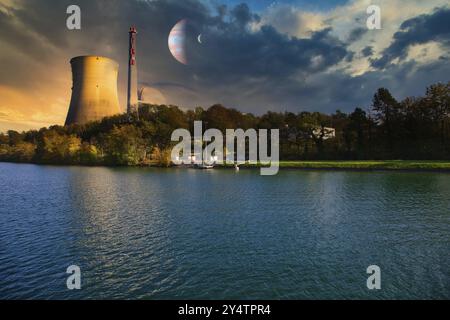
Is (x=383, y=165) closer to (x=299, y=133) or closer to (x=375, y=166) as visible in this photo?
(x=375, y=166)

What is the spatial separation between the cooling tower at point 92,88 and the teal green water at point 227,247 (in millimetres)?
45857

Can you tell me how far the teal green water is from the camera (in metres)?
8.23

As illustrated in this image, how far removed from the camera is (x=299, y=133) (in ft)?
210

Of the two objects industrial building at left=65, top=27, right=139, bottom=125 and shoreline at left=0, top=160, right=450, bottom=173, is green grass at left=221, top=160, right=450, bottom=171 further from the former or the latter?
industrial building at left=65, top=27, right=139, bottom=125

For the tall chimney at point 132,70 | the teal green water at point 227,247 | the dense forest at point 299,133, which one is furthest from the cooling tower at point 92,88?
the teal green water at point 227,247

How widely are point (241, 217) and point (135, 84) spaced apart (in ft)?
245

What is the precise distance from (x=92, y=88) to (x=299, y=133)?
43823 mm

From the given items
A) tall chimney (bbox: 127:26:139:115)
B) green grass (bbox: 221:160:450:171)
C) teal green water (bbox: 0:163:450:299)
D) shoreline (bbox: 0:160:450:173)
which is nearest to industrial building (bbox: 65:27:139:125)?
tall chimney (bbox: 127:26:139:115)

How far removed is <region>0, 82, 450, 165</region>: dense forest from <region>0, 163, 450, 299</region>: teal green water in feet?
120

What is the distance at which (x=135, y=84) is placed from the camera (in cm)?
8256

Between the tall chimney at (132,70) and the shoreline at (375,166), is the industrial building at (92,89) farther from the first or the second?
the shoreline at (375,166)

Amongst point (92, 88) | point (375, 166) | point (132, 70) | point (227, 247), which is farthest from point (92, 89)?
point (227, 247)

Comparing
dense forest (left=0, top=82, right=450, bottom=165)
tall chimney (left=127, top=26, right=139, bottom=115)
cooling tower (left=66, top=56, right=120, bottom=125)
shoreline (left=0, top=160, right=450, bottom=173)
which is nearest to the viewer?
shoreline (left=0, top=160, right=450, bottom=173)

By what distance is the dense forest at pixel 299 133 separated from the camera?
169 ft
